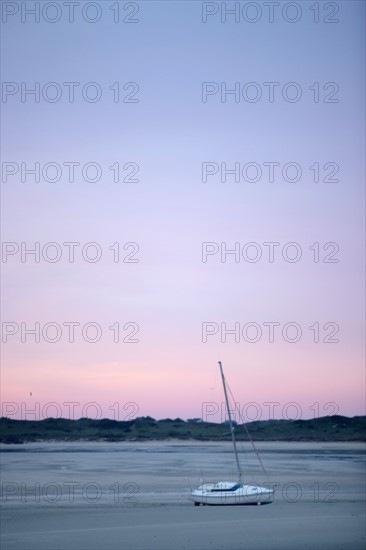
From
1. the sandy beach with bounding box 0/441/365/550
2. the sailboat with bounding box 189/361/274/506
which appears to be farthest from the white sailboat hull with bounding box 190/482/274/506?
the sandy beach with bounding box 0/441/365/550

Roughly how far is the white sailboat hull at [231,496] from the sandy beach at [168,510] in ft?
1.88

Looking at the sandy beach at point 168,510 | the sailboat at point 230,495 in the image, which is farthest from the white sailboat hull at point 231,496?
the sandy beach at point 168,510

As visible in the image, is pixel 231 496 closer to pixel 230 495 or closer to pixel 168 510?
pixel 230 495

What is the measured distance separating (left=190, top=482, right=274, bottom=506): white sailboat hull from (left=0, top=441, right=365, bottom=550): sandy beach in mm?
572

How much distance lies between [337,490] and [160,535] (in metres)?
13.7

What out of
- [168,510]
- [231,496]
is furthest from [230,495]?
[168,510]

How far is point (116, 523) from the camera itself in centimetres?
2194

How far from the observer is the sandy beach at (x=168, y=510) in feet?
62.3

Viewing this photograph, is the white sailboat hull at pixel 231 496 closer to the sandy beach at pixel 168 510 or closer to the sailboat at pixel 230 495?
the sailboat at pixel 230 495

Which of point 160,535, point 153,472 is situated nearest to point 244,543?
point 160,535

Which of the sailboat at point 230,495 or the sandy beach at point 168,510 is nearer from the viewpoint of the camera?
the sandy beach at point 168,510

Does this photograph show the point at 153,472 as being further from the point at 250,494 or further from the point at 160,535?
the point at 160,535

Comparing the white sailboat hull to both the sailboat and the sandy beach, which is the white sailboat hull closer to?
the sailboat

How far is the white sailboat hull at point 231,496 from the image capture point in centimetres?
2606
